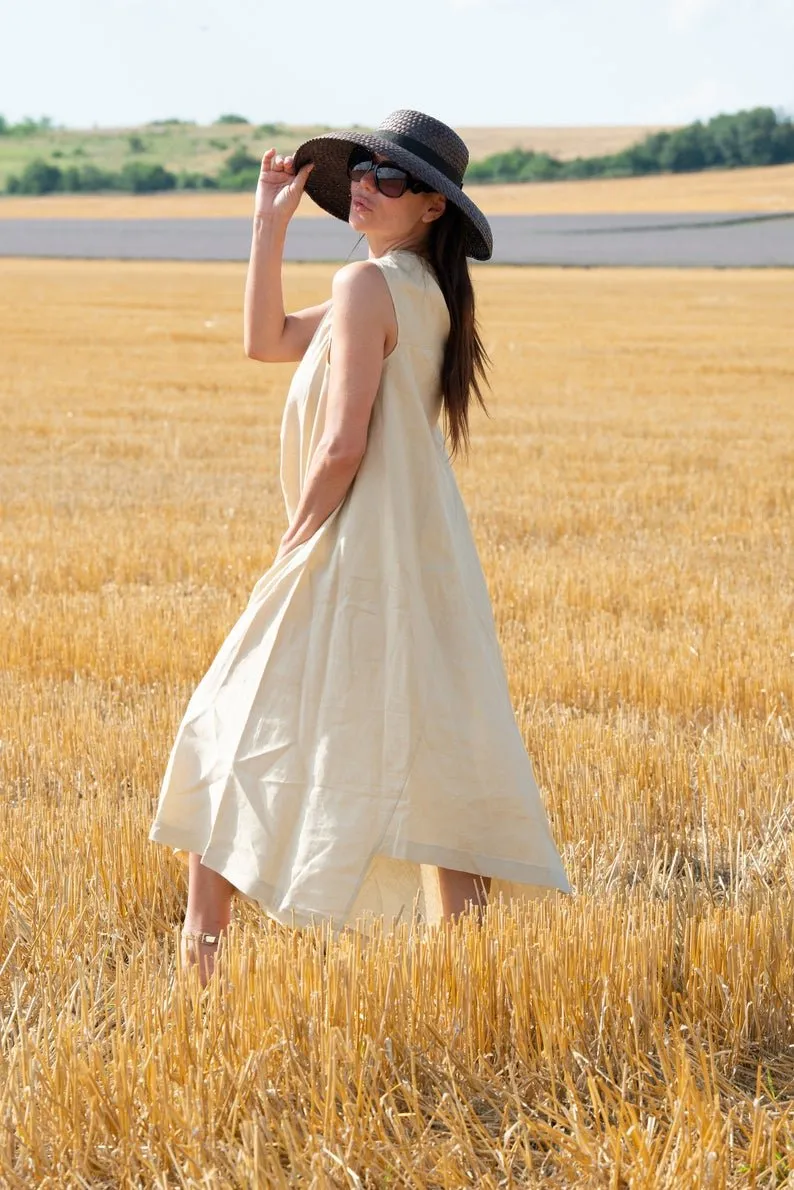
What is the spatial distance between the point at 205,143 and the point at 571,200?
4682 cm

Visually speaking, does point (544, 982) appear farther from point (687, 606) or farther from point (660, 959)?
point (687, 606)

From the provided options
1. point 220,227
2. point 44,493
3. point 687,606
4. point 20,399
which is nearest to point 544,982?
point 687,606

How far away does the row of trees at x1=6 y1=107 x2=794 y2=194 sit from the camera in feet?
340

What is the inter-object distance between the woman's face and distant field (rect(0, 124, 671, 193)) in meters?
108

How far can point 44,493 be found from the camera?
12758 mm

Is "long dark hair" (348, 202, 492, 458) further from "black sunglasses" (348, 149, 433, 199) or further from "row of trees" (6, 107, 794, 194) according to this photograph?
"row of trees" (6, 107, 794, 194)

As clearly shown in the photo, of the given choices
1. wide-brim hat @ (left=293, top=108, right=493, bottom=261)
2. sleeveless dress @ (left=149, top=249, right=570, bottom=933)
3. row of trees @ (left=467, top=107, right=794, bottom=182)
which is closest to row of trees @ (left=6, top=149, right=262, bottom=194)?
row of trees @ (left=467, top=107, right=794, bottom=182)

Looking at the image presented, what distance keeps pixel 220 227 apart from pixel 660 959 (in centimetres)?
8601

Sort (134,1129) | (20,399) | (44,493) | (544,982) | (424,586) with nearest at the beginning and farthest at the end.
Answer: (134,1129) < (544,982) < (424,586) < (44,493) < (20,399)

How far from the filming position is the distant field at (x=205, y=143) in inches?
4577

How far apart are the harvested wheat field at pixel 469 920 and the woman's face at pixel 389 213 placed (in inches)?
60.4

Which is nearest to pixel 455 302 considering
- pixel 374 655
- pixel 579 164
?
pixel 374 655

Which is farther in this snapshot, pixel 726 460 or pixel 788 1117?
pixel 726 460

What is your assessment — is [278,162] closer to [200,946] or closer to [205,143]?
[200,946]
